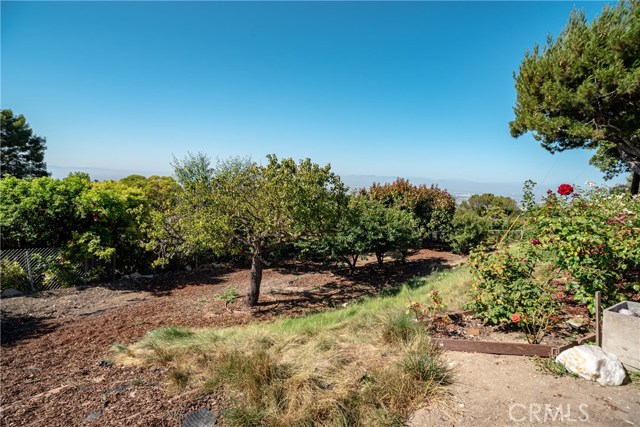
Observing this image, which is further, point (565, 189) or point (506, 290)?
point (565, 189)

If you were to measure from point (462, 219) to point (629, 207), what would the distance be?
9.64 m

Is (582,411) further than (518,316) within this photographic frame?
No

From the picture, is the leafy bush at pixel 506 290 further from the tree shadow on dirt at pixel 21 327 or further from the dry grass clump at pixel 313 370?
the tree shadow on dirt at pixel 21 327

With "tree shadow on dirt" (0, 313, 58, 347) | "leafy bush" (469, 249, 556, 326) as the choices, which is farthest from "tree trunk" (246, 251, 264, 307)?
"leafy bush" (469, 249, 556, 326)

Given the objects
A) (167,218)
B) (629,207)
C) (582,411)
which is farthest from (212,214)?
(629,207)

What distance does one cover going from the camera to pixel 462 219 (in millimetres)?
14016

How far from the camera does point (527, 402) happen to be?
105 inches

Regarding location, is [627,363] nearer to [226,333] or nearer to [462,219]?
[226,333]

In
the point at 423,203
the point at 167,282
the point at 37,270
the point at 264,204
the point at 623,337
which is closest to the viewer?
the point at 623,337

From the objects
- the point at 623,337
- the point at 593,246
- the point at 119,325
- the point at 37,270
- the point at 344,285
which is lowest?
the point at 344,285

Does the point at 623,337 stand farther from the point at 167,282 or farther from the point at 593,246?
the point at 167,282

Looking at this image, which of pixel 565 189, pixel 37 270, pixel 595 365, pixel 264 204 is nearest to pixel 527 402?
pixel 595 365

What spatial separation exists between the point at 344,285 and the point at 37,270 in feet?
28.7

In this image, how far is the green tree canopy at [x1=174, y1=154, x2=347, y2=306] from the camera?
6371 millimetres
